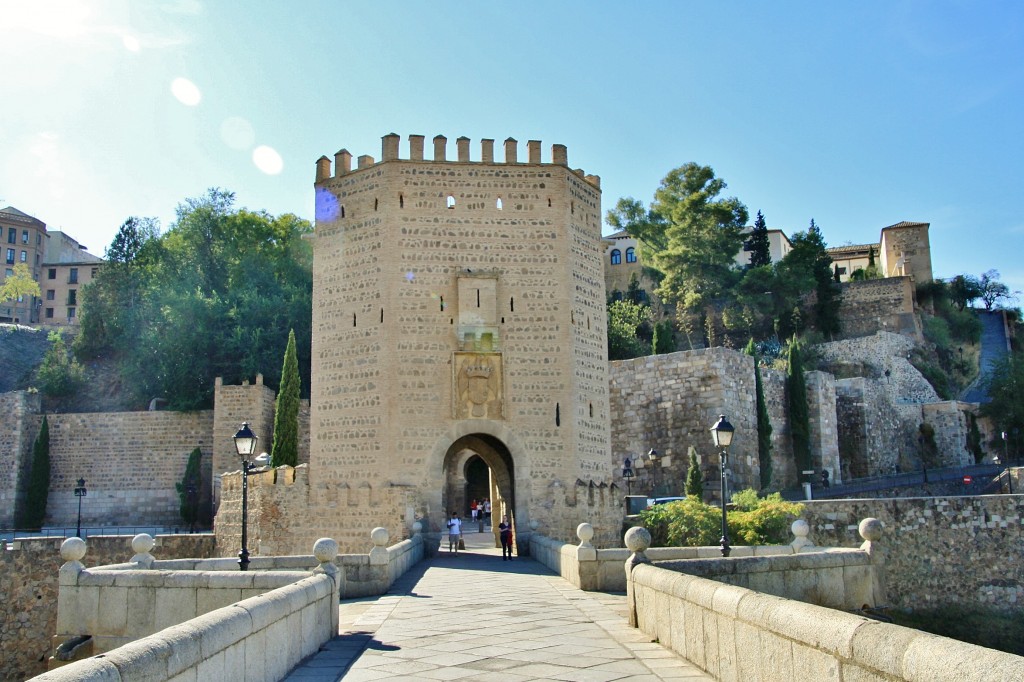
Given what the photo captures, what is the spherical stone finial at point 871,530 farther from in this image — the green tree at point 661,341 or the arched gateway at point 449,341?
the green tree at point 661,341

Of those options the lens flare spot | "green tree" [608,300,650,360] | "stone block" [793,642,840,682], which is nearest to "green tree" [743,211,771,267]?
"green tree" [608,300,650,360]

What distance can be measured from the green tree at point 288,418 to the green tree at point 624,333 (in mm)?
15735

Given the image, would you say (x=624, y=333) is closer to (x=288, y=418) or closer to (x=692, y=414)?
(x=692, y=414)

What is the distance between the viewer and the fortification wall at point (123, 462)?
33406 mm

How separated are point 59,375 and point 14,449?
20.2ft

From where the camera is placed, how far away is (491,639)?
7859 mm

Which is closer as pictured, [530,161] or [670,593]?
[670,593]

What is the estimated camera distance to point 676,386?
3028 cm

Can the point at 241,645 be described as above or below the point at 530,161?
below

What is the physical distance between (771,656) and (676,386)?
2537 cm

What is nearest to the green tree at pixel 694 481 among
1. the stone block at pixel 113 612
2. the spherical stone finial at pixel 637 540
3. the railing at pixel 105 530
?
the railing at pixel 105 530

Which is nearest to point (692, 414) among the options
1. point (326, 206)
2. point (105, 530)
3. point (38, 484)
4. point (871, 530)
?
point (326, 206)

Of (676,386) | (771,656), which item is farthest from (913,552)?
(771,656)

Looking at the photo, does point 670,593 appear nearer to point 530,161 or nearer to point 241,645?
point 241,645
